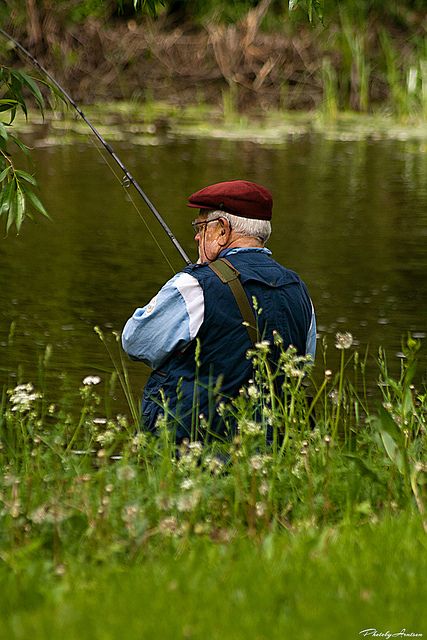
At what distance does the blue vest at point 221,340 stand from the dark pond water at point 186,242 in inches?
29.4

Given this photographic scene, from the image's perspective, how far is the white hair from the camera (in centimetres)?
428

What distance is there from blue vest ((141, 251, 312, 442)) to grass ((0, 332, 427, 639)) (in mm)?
82

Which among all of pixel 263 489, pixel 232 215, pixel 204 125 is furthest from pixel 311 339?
pixel 204 125

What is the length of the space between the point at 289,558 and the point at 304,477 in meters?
0.74

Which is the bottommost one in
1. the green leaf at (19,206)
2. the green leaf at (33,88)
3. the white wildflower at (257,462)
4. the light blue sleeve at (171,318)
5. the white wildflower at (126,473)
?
the white wildflower at (257,462)

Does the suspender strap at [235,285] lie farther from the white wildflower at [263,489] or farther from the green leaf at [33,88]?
the green leaf at [33,88]

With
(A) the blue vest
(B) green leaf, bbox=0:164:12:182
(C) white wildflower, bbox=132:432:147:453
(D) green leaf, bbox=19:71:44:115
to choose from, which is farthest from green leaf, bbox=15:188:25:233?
(C) white wildflower, bbox=132:432:147:453

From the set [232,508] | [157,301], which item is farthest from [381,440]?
[157,301]

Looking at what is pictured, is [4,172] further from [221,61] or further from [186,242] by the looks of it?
[221,61]

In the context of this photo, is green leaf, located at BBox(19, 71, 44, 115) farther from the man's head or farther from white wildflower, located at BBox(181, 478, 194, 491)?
white wildflower, located at BBox(181, 478, 194, 491)

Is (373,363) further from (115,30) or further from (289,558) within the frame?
(115,30)

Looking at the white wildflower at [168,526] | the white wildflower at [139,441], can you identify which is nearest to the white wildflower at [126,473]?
the white wildflower at [168,526]

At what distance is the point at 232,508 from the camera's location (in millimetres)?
3570

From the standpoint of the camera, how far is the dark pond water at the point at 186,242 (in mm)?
7586
